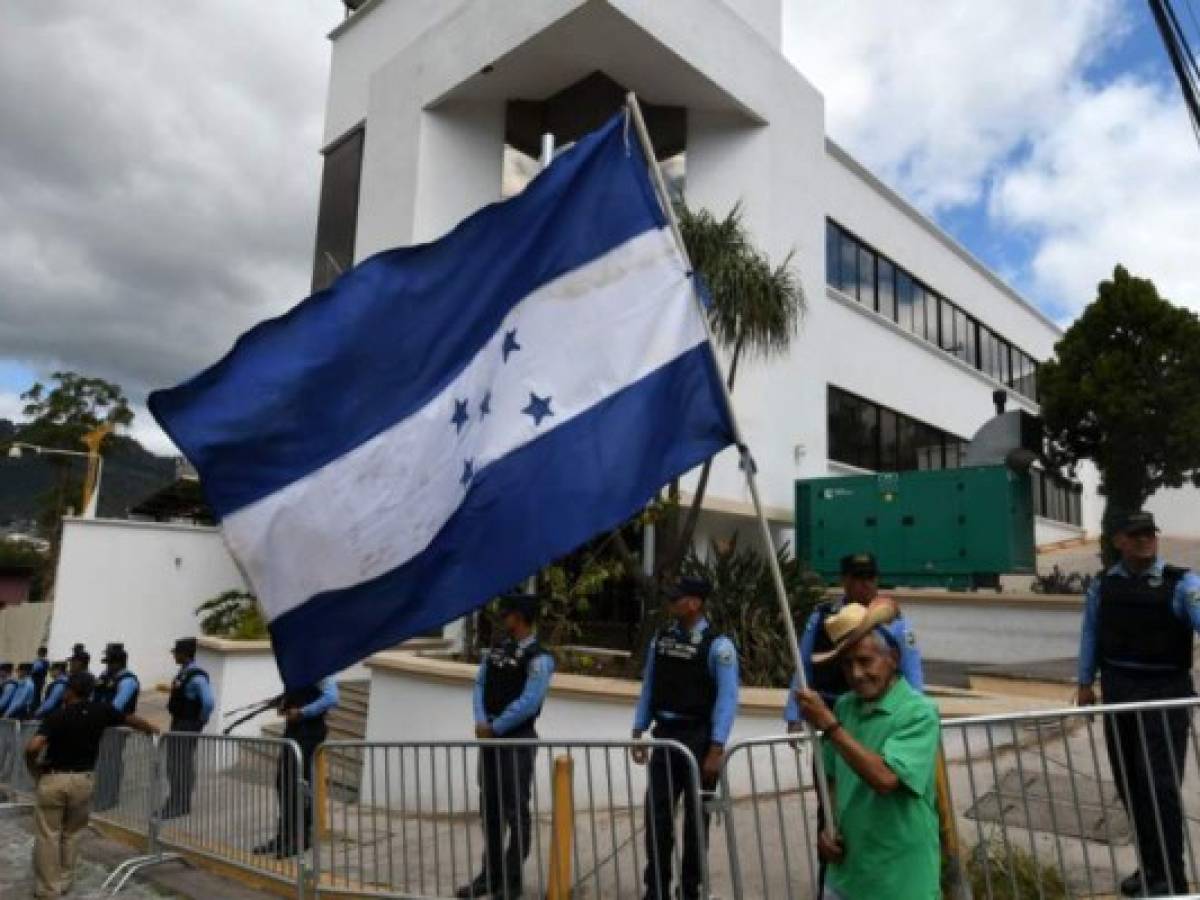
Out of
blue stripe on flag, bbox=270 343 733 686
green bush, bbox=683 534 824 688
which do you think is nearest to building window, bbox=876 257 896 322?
green bush, bbox=683 534 824 688

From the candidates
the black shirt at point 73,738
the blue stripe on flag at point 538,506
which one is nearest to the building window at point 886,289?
the black shirt at point 73,738

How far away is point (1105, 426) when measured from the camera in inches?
601

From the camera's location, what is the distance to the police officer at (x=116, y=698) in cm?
837

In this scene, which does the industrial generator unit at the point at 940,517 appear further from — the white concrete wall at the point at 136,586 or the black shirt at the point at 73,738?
the black shirt at the point at 73,738

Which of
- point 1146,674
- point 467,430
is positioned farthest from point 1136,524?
point 467,430

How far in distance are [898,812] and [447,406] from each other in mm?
2406

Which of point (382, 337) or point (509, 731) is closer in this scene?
point (382, 337)

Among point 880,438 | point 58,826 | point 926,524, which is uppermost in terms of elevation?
point 880,438

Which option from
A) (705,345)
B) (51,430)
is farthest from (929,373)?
(51,430)

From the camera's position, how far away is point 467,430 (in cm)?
404

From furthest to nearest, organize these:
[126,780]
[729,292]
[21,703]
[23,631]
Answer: [23,631] < [21,703] < [729,292] < [126,780]

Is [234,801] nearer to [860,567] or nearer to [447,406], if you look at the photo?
→ [447,406]

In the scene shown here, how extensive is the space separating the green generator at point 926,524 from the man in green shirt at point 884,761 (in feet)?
43.3

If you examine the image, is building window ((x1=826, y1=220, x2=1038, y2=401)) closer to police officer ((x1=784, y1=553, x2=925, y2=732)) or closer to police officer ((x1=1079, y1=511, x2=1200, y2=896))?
police officer ((x1=1079, y1=511, x2=1200, y2=896))
